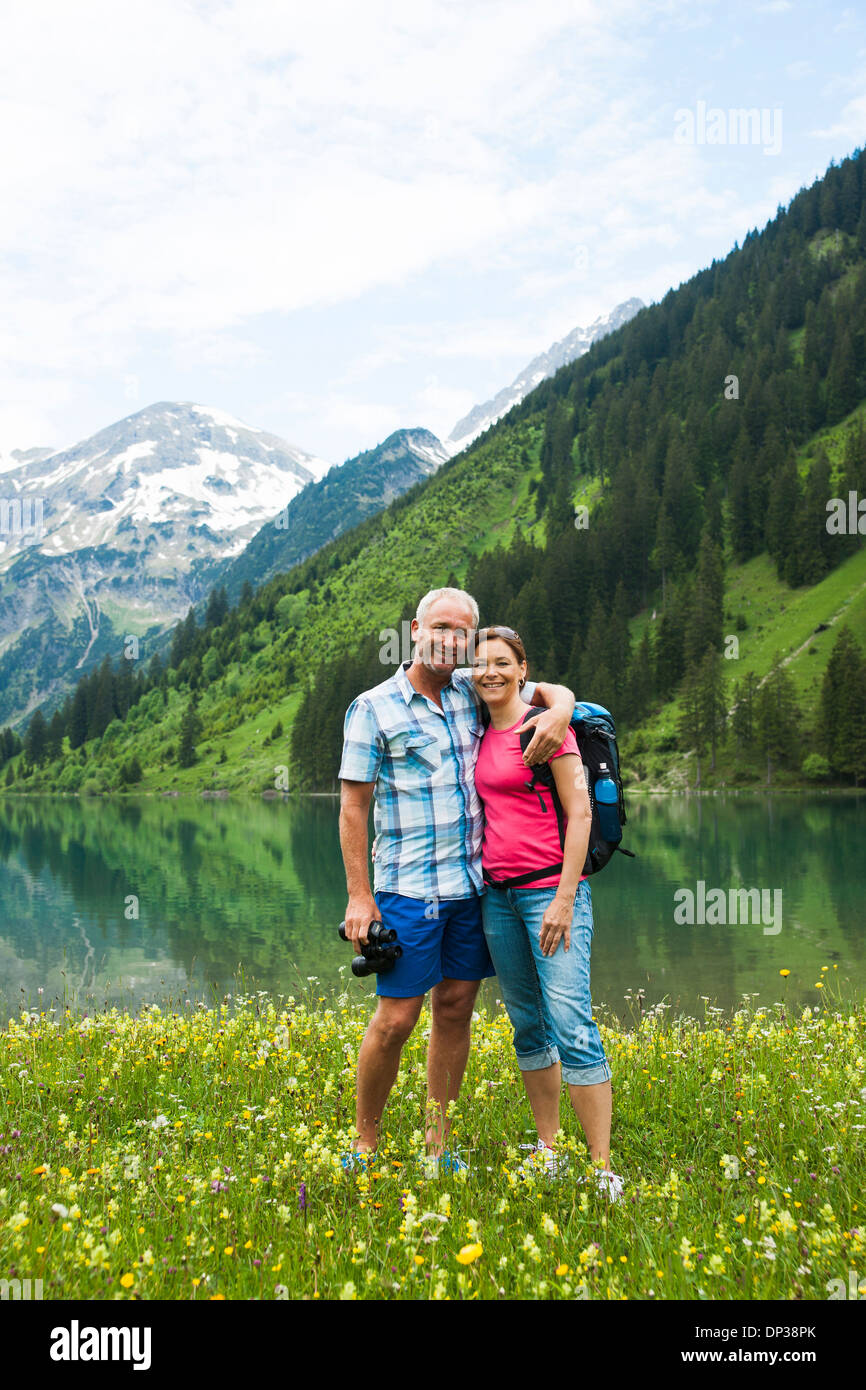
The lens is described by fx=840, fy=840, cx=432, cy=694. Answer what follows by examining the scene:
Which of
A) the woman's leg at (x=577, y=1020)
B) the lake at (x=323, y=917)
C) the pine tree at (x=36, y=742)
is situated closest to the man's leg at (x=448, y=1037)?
the woman's leg at (x=577, y=1020)

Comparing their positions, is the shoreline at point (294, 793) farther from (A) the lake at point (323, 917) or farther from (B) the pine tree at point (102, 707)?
(B) the pine tree at point (102, 707)

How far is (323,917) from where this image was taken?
29.6 m

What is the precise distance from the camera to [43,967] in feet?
75.5

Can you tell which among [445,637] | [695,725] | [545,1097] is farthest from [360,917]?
[695,725]

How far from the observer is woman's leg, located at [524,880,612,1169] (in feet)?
16.9

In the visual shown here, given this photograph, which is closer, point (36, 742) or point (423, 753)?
point (423, 753)

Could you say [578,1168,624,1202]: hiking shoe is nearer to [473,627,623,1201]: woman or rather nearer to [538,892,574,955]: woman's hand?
[473,627,623,1201]: woman

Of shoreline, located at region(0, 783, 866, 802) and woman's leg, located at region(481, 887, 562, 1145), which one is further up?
woman's leg, located at region(481, 887, 562, 1145)

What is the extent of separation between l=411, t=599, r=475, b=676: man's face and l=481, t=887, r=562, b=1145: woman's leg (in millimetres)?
1528

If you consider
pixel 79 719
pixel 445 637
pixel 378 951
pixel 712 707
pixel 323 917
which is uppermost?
pixel 79 719

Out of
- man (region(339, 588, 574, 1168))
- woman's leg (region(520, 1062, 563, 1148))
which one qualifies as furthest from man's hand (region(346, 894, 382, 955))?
woman's leg (region(520, 1062, 563, 1148))

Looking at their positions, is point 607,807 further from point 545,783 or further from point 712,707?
point 712,707

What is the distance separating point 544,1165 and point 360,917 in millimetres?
1737
